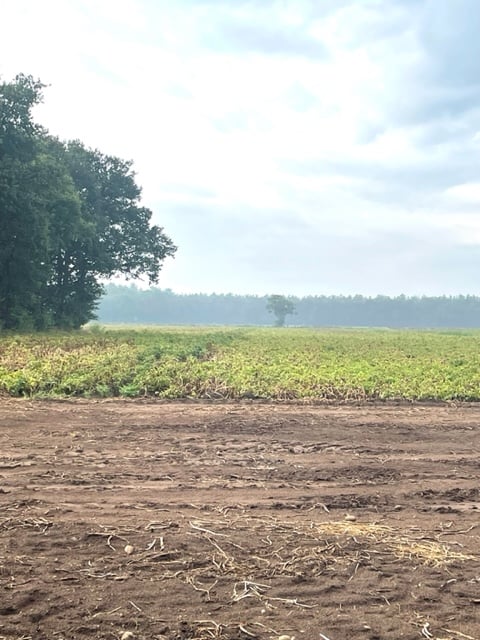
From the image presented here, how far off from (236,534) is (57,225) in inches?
1318

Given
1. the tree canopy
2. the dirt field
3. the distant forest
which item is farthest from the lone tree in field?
the dirt field

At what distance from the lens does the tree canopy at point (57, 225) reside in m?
30.8

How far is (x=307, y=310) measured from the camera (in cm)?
17300

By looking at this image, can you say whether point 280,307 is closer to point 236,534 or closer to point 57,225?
point 57,225

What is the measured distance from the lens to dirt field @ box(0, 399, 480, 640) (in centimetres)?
366

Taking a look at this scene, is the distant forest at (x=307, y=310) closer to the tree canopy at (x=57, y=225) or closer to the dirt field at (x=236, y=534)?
the tree canopy at (x=57, y=225)

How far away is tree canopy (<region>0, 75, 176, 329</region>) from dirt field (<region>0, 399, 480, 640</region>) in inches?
975

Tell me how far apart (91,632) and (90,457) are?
4015 mm

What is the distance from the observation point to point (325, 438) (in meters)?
8.87

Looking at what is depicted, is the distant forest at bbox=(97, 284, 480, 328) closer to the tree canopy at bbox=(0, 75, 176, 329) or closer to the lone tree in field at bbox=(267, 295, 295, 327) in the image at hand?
the lone tree in field at bbox=(267, 295, 295, 327)

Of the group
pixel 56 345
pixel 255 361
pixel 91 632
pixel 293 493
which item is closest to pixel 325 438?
pixel 293 493

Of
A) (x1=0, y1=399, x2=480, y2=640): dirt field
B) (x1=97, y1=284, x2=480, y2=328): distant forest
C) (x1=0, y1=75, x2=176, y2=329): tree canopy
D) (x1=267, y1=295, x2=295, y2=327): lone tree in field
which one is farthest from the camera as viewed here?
(x1=97, y1=284, x2=480, y2=328): distant forest

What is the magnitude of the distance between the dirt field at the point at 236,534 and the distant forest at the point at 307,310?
152241 mm

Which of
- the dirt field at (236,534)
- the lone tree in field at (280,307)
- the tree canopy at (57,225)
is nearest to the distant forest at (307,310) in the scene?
the lone tree in field at (280,307)
